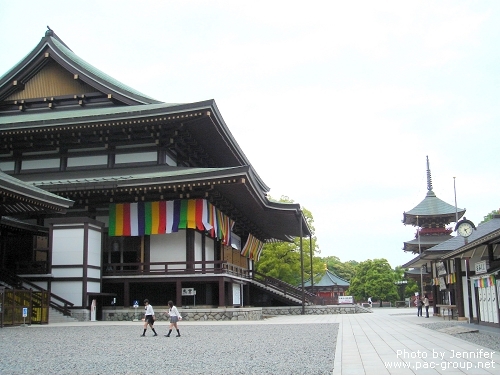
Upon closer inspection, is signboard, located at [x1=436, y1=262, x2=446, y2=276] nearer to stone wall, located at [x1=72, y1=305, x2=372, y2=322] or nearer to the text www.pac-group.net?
stone wall, located at [x1=72, y1=305, x2=372, y2=322]

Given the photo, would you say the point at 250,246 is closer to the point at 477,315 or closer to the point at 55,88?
the point at 55,88

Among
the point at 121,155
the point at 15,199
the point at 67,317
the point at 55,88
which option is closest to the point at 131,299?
the point at 67,317

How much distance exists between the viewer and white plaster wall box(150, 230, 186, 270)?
92.9ft

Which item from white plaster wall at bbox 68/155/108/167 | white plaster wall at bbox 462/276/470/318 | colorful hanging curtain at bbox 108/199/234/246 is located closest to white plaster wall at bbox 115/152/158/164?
white plaster wall at bbox 68/155/108/167

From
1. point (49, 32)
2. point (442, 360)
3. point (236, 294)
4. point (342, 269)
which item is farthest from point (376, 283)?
point (442, 360)

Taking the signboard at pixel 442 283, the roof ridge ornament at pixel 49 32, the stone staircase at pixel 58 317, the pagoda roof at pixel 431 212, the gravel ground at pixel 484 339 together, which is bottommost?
the gravel ground at pixel 484 339

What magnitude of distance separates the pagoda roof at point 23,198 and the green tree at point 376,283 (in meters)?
60.2

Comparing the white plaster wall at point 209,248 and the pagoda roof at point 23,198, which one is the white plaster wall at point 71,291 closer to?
the pagoda roof at point 23,198

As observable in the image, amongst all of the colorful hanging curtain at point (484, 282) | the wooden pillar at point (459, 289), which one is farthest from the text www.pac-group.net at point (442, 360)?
the wooden pillar at point (459, 289)

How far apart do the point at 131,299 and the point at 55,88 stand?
1420 centimetres

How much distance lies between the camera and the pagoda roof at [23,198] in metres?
19.9

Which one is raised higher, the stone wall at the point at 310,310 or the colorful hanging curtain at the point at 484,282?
the colorful hanging curtain at the point at 484,282

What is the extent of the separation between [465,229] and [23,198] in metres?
18.7

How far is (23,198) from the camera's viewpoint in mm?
20734
